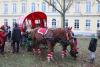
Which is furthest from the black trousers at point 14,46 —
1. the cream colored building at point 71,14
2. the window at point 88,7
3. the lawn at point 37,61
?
the window at point 88,7

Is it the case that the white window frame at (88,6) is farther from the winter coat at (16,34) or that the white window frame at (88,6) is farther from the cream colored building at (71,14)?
the winter coat at (16,34)

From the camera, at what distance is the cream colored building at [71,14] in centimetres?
7656

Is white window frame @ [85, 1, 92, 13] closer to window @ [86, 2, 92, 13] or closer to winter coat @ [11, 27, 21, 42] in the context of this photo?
window @ [86, 2, 92, 13]

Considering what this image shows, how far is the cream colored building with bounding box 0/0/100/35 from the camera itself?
251ft

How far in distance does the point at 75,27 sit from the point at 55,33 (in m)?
55.6

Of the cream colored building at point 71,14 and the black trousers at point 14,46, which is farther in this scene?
the cream colored building at point 71,14

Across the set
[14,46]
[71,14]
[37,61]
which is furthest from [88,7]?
[37,61]

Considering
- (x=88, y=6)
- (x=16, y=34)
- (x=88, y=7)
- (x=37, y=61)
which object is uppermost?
(x=88, y=6)

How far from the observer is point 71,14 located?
77.1 m

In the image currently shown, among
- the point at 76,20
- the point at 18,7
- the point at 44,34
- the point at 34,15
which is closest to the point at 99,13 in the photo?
the point at 76,20

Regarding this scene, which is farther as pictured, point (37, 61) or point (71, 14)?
point (71, 14)

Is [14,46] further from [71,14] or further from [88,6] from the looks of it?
[88,6]

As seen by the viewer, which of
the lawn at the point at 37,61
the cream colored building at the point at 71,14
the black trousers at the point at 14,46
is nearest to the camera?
the lawn at the point at 37,61

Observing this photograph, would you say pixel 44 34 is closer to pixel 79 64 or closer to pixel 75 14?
pixel 79 64
